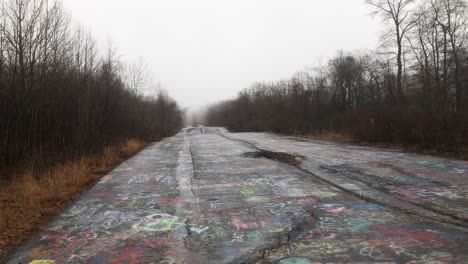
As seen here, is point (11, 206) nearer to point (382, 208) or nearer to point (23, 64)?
point (23, 64)

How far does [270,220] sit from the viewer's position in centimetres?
476

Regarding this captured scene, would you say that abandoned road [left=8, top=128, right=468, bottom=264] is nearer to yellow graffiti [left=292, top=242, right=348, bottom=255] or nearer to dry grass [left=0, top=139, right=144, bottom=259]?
yellow graffiti [left=292, top=242, right=348, bottom=255]

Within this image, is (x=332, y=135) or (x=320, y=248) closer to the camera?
(x=320, y=248)

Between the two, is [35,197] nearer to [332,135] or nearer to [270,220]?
[270,220]

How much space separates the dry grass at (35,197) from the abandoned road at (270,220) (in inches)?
10.6

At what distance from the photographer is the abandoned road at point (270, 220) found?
11.8 ft

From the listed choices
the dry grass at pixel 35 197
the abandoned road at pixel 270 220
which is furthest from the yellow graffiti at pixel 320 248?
the dry grass at pixel 35 197

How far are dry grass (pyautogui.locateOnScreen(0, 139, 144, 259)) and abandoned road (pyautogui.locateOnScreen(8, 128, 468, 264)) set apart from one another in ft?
0.89

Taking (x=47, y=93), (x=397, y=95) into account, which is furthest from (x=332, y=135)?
Answer: (x=47, y=93)

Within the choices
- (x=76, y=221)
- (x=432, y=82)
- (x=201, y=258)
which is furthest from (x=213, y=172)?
(x=432, y=82)

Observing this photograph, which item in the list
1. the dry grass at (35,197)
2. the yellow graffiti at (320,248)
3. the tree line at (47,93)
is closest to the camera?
the yellow graffiti at (320,248)

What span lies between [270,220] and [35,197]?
4.61m

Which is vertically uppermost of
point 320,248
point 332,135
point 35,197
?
point 332,135

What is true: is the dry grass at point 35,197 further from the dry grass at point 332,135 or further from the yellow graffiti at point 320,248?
the dry grass at point 332,135
